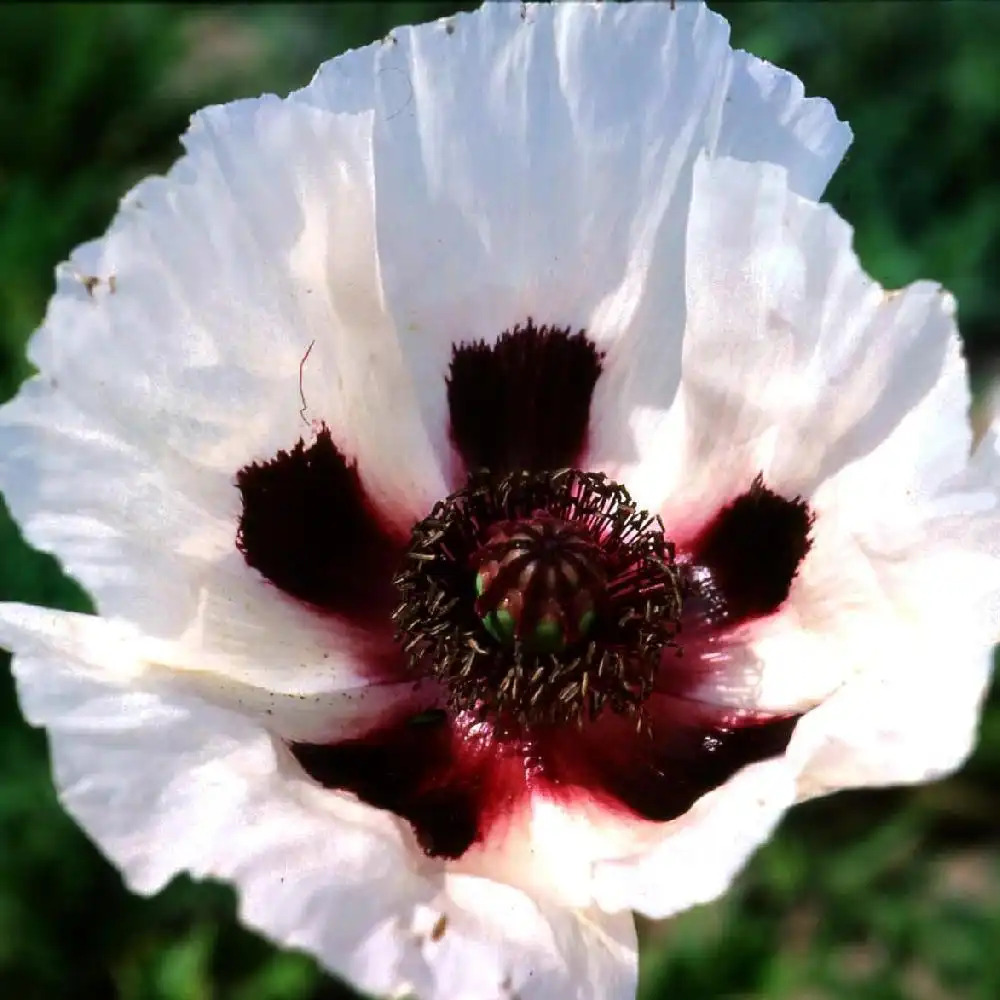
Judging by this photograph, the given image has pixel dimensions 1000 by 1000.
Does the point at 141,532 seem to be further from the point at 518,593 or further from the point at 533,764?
the point at 533,764

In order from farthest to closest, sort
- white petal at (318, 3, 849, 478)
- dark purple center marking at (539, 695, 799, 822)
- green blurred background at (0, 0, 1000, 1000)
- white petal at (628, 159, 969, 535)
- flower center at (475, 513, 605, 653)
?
green blurred background at (0, 0, 1000, 1000) < flower center at (475, 513, 605, 653) < dark purple center marking at (539, 695, 799, 822) < white petal at (318, 3, 849, 478) < white petal at (628, 159, 969, 535)

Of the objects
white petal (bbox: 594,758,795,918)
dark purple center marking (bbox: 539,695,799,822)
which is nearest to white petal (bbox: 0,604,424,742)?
dark purple center marking (bbox: 539,695,799,822)

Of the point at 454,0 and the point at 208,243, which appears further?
the point at 454,0

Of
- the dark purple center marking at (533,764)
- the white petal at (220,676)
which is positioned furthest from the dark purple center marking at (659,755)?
the white petal at (220,676)

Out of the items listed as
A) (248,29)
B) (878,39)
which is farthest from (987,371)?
(248,29)

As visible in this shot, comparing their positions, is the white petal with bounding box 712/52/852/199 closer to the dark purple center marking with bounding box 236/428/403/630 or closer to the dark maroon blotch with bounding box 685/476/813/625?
the dark maroon blotch with bounding box 685/476/813/625

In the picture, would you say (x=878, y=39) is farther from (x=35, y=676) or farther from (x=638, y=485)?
(x=35, y=676)

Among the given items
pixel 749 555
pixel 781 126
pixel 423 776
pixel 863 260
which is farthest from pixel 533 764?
pixel 863 260
